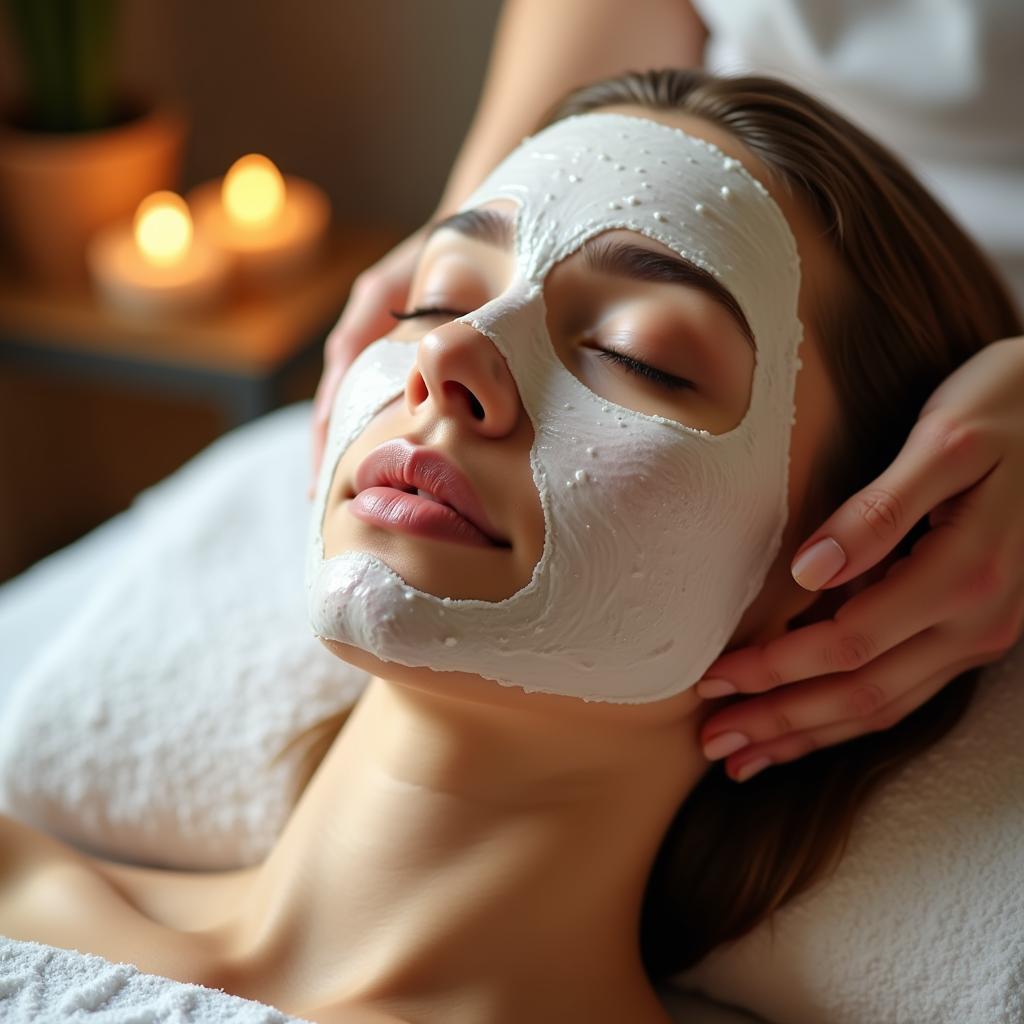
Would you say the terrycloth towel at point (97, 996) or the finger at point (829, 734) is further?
the finger at point (829, 734)

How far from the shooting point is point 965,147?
4.30 feet

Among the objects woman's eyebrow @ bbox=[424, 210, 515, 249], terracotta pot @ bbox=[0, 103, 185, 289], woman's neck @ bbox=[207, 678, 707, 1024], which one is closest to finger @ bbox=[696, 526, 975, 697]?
woman's neck @ bbox=[207, 678, 707, 1024]

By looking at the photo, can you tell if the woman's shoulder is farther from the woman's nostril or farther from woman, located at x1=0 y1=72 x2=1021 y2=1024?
the woman's nostril

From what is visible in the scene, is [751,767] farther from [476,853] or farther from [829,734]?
[476,853]

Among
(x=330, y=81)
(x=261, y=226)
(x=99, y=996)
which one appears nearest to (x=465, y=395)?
(x=99, y=996)

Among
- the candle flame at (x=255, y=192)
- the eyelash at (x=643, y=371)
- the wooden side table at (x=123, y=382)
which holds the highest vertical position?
the eyelash at (x=643, y=371)

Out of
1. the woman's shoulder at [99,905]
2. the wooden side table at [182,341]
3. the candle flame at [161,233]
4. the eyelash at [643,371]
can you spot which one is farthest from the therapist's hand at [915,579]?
the candle flame at [161,233]

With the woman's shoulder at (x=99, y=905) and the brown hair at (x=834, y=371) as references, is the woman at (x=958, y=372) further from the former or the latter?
the woman's shoulder at (x=99, y=905)

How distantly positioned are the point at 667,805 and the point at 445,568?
0.30 meters

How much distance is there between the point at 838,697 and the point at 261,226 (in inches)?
55.0

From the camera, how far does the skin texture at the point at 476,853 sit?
89 cm

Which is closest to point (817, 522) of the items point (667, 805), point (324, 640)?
point (667, 805)

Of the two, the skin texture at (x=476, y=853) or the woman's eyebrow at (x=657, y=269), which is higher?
the woman's eyebrow at (x=657, y=269)

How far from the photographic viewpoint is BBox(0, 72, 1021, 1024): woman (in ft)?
2.73
